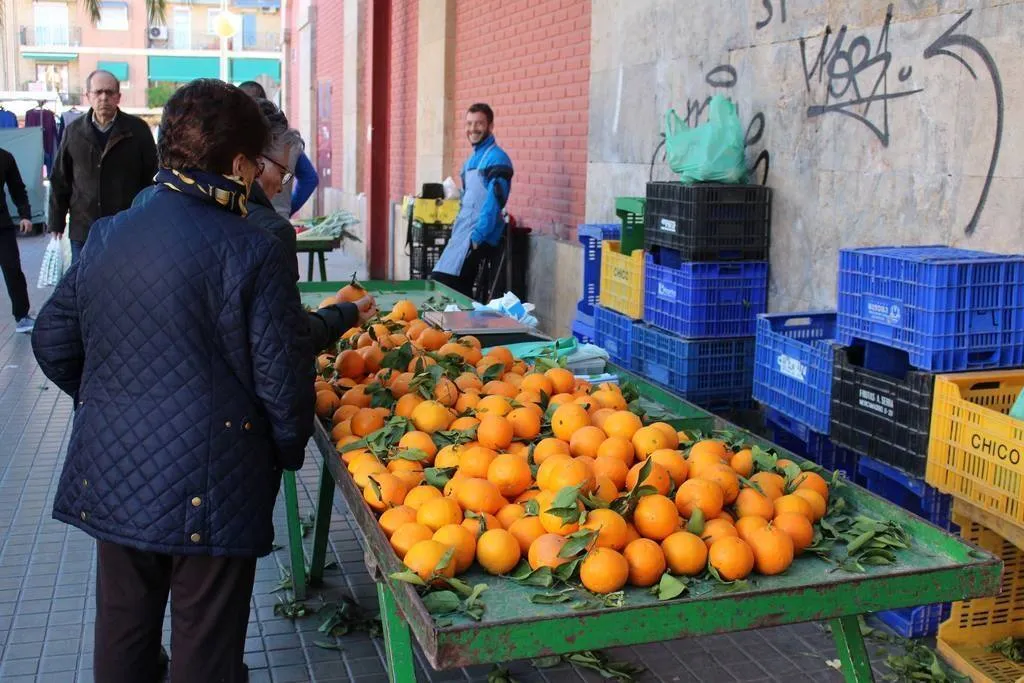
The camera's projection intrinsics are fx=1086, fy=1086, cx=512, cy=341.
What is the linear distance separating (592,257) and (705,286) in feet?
5.96

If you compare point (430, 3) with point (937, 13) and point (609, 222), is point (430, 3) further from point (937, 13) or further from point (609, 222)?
point (937, 13)

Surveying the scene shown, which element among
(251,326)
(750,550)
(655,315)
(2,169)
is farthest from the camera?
(2,169)

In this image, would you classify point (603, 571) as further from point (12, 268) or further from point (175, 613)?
point (12, 268)

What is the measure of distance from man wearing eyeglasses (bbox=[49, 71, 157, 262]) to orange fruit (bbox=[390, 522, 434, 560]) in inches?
233

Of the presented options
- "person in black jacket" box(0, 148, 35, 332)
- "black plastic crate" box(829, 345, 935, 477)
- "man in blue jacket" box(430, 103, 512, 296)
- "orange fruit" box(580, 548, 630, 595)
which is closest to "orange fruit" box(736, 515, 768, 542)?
"orange fruit" box(580, 548, 630, 595)

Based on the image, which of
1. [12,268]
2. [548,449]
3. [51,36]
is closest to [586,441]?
[548,449]

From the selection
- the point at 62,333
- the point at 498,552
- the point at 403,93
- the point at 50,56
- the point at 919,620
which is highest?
the point at 50,56

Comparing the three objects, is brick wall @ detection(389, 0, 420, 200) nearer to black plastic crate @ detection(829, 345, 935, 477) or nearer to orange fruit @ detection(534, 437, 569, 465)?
black plastic crate @ detection(829, 345, 935, 477)

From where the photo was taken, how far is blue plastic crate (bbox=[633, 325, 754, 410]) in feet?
19.7

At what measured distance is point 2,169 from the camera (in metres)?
10.7

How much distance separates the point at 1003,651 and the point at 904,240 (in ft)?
6.66

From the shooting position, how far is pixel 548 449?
3.09m

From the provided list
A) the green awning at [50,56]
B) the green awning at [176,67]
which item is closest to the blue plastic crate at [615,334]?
the green awning at [176,67]

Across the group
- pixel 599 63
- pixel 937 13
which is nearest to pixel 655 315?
pixel 937 13
